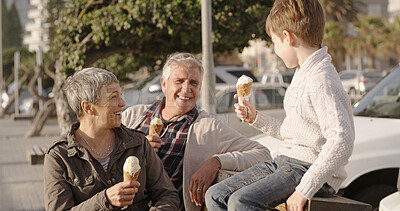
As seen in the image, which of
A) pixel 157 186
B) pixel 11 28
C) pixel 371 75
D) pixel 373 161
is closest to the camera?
pixel 157 186

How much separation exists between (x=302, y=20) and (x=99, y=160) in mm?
A: 1285

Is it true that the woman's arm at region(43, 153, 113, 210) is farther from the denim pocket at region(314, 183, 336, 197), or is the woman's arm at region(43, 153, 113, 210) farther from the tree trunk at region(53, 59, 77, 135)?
the tree trunk at region(53, 59, 77, 135)

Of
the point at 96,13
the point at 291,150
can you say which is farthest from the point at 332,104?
the point at 96,13

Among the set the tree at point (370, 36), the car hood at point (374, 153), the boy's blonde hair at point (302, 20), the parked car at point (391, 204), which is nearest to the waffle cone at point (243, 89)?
the boy's blonde hair at point (302, 20)

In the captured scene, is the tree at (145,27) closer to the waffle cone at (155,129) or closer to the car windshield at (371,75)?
the waffle cone at (155,129)

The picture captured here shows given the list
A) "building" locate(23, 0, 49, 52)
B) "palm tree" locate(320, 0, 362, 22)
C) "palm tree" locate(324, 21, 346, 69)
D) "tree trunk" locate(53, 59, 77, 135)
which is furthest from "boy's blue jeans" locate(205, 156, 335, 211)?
"palm tree" locate(324, 21, 346, 69)

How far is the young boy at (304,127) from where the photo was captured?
2.48 m

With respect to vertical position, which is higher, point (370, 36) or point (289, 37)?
point (289, 37)

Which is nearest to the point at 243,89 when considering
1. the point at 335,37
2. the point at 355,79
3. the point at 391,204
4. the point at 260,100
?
the point at 391,204

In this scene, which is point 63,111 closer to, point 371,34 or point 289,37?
point 289,37

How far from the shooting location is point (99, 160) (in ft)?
10.1

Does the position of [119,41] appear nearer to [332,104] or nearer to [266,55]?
[332,104]

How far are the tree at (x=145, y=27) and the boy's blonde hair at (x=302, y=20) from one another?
16.4ft

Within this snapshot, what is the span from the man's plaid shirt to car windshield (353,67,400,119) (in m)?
2.25
